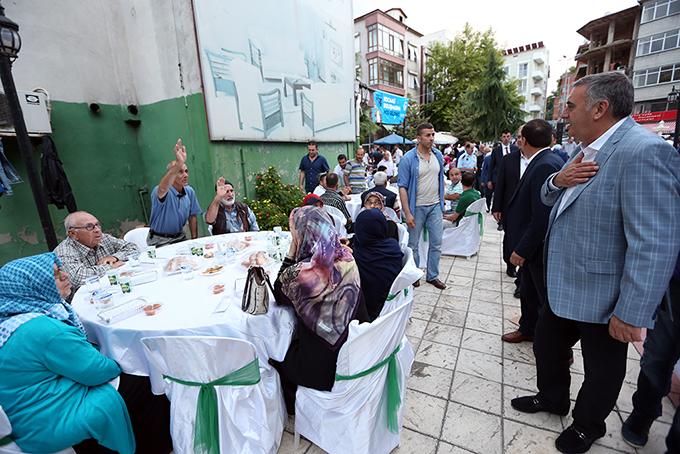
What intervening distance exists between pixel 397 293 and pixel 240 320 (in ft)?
3.27

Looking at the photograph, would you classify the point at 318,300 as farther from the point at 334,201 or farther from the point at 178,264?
the point at 334,201

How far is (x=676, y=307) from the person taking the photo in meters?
1.59

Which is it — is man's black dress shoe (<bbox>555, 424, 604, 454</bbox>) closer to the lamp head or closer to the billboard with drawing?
the lamp head

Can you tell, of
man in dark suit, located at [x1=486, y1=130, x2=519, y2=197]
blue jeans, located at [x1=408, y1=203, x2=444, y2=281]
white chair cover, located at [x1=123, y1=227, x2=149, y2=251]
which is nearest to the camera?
white chair cover, located at [x1=123, y1=227, x2=149, y2=251]

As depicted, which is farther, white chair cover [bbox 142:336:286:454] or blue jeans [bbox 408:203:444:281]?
blue jeans [bbox 408:203:444:281]

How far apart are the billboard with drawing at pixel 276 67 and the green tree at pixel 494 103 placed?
12.8 meters

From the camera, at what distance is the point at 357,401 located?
64.8 inches

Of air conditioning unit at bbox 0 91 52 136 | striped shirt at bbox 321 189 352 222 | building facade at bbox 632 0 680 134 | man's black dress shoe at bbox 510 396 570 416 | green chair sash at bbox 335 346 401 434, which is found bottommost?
man's black dress shoe at bbox 510 396 570 416

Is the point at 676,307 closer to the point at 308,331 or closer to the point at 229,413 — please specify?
the point at 308,331

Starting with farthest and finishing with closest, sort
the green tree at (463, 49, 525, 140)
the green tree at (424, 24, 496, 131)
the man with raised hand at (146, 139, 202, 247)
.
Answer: the green tree at (424, 24, 496, 131) < the green tree at (463, 49, 525, 140) < the man with raised hand at (146, 139, 202, 247)

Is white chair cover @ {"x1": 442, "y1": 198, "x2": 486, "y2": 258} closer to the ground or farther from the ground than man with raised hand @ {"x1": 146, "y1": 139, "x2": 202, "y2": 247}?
closer to the ground

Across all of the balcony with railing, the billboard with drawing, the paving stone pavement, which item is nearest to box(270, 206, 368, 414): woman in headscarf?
the paving stone pavement

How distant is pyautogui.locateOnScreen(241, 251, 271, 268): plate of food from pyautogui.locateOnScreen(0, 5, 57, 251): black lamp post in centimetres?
226

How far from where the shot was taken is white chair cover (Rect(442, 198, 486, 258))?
4.96 m
